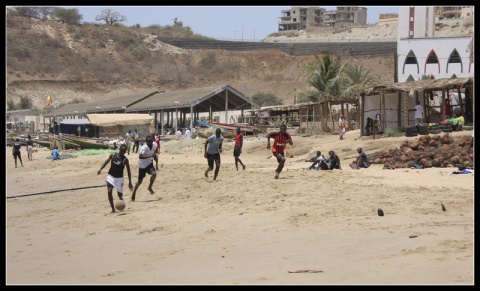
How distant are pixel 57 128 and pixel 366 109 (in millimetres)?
26295

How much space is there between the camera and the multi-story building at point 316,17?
152625mm

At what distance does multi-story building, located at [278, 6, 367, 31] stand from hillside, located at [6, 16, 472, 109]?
204 feet

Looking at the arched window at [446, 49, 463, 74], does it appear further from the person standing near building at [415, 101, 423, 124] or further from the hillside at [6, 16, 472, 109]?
the person standing near building at [415, 101, 423, 124]

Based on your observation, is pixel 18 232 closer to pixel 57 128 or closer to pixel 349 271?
pixel 349 271

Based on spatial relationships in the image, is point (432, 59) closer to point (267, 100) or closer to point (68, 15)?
point (267, 100)

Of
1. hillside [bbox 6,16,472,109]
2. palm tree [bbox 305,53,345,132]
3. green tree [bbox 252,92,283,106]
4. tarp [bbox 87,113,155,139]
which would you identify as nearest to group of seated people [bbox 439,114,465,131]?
palm tree [bbox 305,53,345,132]

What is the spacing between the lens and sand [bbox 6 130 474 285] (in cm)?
775

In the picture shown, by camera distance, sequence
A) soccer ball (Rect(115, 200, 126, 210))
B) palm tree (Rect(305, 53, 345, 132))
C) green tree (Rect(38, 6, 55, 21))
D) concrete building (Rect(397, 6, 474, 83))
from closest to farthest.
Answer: soccer ball (Rect(115, 200, 126, 210)) < palm tree (Rect(305, 53, 345, 132)) < concrete building (Rect(397, 6, 474, 83)) < green tree (Rect(38, 6, 55, 21))

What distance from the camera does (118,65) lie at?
291ft

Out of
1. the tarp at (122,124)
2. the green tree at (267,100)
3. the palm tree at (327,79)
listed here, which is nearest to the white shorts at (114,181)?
the tarp at (122,124)

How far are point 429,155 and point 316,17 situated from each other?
5678 inches

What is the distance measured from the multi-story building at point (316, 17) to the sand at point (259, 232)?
137328mm

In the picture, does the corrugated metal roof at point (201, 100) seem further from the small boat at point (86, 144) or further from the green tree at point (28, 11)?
the green tree at point (28, 11)

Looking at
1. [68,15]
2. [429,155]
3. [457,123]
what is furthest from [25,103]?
[429,155]
